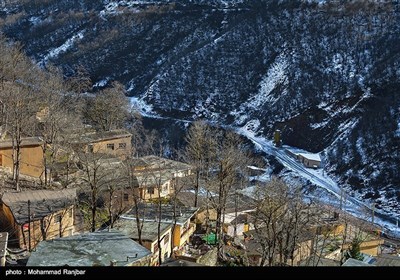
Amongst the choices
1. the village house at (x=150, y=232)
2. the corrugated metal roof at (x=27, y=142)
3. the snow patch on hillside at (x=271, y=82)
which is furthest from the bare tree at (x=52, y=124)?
the snow patch on hillside at (x=271, y=82)

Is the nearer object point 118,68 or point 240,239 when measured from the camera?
point 240,239

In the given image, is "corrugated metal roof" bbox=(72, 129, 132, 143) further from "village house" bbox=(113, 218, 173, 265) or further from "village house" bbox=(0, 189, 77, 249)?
"village house" bbox=(113, 218, 173, 265)

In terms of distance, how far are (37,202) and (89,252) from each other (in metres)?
6.31

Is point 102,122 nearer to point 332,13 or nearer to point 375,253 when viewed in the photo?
point 375,253

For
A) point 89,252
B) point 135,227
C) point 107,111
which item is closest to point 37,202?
point 135,227

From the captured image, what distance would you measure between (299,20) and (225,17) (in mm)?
12723

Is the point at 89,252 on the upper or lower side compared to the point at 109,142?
upper

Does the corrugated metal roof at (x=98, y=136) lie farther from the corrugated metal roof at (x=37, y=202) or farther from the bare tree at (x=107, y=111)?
the corrugated metal roof at (x=37, y=202)

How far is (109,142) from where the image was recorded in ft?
117

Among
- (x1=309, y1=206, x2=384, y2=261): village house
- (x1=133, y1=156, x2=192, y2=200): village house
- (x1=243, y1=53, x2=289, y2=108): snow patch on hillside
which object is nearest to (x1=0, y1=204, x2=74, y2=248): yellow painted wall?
(x1=133, y1=156, x2=192, y2=200): village house

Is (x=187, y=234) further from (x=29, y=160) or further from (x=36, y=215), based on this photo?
(x=29, y=160)
